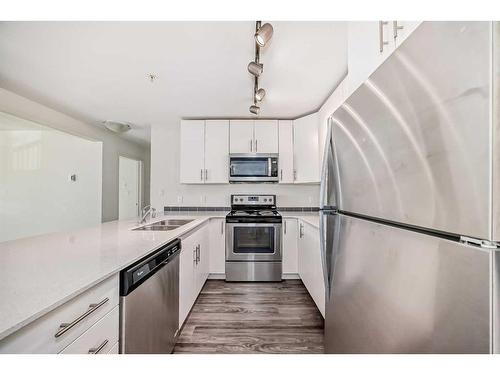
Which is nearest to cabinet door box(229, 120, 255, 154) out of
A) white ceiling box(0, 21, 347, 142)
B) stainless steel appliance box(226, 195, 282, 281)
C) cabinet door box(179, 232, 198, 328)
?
white ceiling box(0, 21, 347, 142)

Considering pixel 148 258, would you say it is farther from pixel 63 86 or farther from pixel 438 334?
pixel 63 86

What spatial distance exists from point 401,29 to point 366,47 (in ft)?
1.00

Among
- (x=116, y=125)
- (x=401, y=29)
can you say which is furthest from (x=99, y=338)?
(x=116, y=125)

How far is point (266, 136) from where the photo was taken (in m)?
3.45

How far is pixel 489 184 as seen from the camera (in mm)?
424

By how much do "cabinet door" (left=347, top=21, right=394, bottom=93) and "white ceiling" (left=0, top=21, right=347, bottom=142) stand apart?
42cm

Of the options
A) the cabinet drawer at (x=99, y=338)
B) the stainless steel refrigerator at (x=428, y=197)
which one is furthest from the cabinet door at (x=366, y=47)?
the cabinet drawer at (x=99, y=338)

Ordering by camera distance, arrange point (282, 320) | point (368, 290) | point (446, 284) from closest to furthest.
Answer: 1. point (446, 284)
2. point (368, 290)
3. point (282, 320)

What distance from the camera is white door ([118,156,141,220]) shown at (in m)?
5.31

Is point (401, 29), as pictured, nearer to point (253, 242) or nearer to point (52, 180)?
point (253, 242)

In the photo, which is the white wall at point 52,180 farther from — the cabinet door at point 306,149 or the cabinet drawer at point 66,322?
the cabinet drawer at point 66,322

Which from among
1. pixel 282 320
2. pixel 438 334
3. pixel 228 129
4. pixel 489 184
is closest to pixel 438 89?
pixel 489 184
